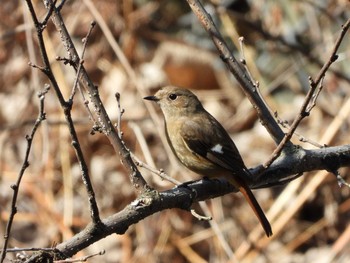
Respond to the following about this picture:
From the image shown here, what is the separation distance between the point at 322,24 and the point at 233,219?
1.85 meters

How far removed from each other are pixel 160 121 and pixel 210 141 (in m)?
2.03

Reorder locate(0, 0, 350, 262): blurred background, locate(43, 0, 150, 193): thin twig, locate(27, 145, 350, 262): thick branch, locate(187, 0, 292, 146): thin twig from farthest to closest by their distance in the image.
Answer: locate(0, 0, 350, 262): blurred background, locate(187, 0, 292, 146): thin twig, locate(43, 0, 150, 193): thin twig, locate(27, 145, 350, 262): thick branch

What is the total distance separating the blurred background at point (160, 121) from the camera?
5.57 meters

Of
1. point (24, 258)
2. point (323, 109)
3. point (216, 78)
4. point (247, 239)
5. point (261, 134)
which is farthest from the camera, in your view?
point (216, 78)

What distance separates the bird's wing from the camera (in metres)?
3.35

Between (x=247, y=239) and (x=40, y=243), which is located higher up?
(x=40, y=243)

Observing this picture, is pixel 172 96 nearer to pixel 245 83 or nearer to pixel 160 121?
pixel 245 83

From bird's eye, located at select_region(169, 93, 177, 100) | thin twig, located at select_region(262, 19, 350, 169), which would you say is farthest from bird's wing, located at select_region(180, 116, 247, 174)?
thin twig, located at select_region(262, 19, 350, 169)

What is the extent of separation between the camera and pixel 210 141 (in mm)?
3549

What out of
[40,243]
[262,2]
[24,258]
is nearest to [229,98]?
[262,2]

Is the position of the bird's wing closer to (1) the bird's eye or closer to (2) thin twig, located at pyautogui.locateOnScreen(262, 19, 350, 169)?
(1) the bird's eye

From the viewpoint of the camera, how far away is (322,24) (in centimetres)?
622

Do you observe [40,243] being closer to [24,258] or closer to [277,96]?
[277,96]

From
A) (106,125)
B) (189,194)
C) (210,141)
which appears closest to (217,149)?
(210,141)
